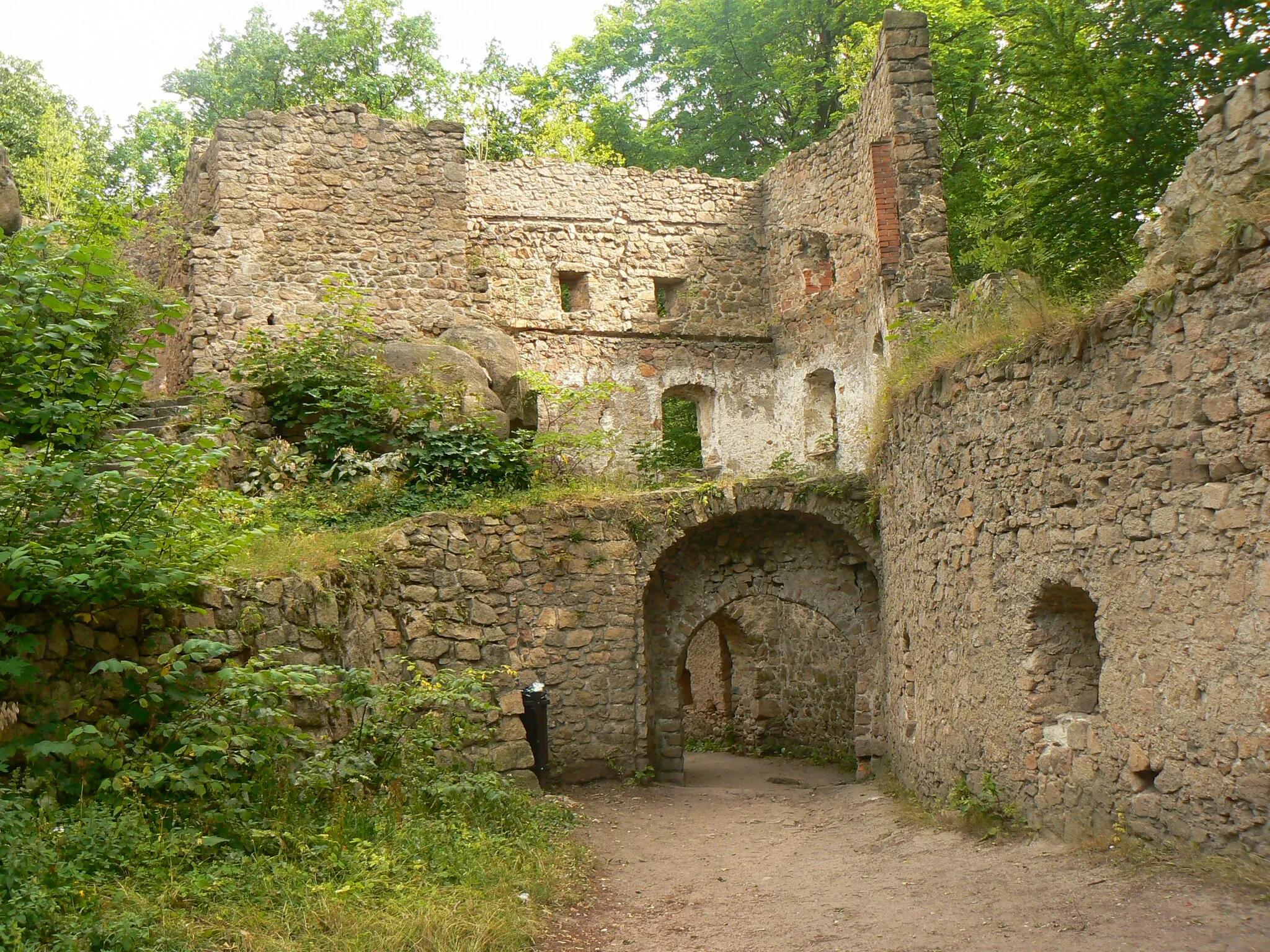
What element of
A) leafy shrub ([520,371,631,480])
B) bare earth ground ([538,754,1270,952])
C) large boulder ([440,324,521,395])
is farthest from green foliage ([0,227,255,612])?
large boulder ([440,324,521,395])

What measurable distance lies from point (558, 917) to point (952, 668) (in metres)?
3.90

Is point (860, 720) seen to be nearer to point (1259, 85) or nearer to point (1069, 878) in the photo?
point (1069, 878)

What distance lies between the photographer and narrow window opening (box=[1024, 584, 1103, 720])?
301 inches

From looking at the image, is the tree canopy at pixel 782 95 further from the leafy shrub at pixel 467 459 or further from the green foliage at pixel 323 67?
the leafy shrub at pixel 467 459

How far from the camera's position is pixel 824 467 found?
16.0 m

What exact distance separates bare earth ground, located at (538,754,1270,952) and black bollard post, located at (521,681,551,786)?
0.67m

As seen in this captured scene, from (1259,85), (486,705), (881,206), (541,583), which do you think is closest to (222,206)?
(541,583)

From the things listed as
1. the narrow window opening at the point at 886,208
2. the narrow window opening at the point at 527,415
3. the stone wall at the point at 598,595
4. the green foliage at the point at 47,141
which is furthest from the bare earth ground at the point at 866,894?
the green foliage at the point at 47,141

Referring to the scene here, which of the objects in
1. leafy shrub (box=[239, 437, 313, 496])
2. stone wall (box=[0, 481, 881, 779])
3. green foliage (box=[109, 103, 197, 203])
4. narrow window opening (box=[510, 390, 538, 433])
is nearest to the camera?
stone wall (box=[0, 481, 881, 779])

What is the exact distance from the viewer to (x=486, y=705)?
7.76 meters

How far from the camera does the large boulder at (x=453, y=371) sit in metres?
13.1

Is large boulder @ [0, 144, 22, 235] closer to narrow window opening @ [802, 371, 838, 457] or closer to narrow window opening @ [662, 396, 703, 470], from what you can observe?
narrow window opening @ [802, 371, 838, 457]

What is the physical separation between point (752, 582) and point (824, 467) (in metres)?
3.67

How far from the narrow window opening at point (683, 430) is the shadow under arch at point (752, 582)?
265 inches
